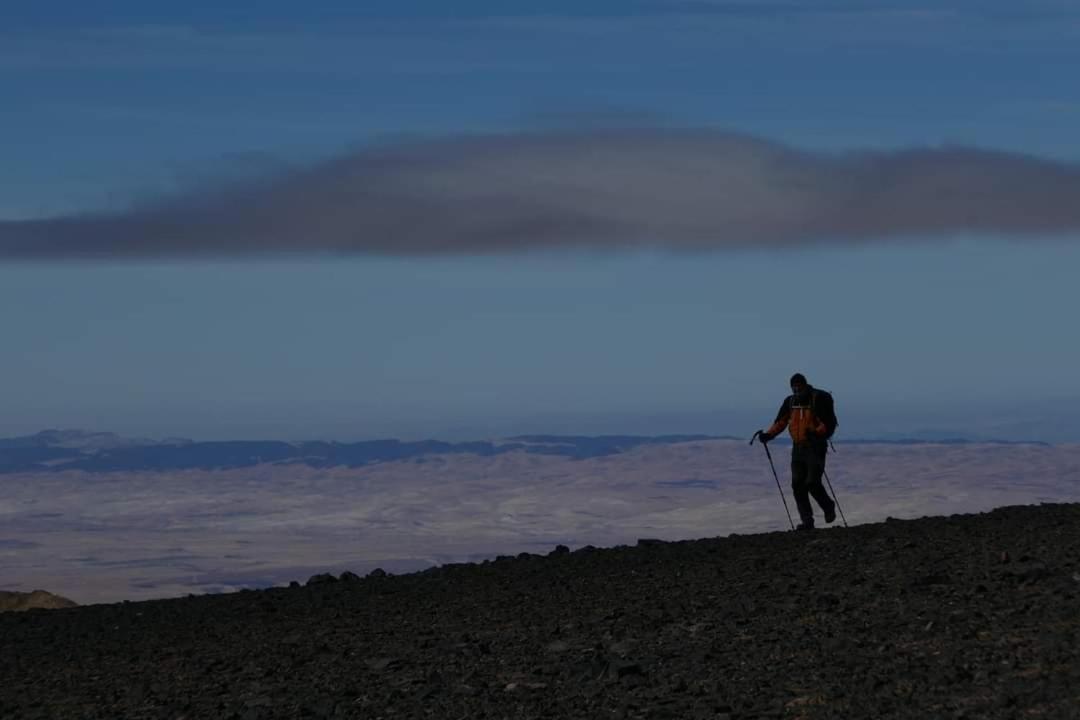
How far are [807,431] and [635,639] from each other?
915 centimetres

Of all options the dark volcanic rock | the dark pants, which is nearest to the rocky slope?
the dark volcanic rock

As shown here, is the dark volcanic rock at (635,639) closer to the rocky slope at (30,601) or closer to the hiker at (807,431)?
the hiker at (807,431)

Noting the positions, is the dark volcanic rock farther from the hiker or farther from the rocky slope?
the rocky slope

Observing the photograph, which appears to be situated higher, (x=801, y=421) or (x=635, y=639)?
(x=801, y=421)

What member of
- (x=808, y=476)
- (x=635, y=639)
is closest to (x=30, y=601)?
(x=808, y=476)

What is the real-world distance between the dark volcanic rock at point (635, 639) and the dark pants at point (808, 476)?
1.49 metres

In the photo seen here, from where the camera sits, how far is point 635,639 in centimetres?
1537

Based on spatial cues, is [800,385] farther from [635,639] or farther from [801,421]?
[635,639]

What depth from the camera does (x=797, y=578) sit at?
17.9m

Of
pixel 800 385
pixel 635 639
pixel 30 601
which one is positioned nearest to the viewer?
pixel 635 639

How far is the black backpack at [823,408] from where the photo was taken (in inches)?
942

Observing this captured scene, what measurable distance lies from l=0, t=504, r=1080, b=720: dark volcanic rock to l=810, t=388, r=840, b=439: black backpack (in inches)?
67.5

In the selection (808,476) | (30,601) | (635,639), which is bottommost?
(635,639)

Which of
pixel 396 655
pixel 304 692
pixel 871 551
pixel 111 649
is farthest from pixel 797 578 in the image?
pixel 111 649
